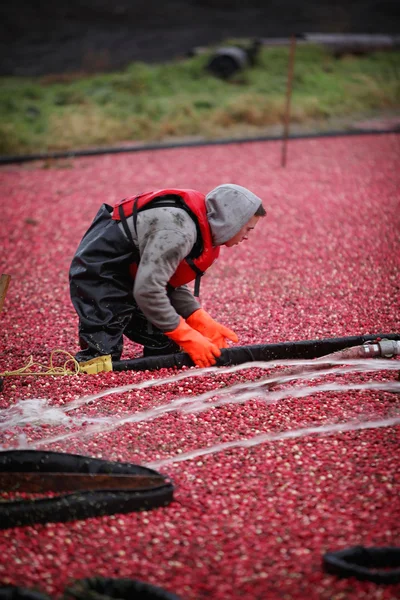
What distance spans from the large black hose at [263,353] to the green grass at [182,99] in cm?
753

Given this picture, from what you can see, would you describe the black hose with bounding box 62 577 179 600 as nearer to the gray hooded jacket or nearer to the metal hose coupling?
the gray hooded jacket

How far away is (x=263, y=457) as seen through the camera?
303 centimetres

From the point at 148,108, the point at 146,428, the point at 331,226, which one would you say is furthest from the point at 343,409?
the point at 148,108

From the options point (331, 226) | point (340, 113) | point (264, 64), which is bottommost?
point (331, 226)

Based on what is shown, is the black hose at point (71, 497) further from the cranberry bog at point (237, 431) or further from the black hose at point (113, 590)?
the black hose at point (113, 590)

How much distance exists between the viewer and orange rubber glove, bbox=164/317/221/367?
11.6 feet

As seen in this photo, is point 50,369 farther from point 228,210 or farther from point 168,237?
point 228,210

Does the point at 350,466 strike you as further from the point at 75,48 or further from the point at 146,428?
the point at 75,48

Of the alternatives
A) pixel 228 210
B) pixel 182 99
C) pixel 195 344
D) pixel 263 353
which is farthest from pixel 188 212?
pixel 182 99

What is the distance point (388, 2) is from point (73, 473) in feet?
66.1

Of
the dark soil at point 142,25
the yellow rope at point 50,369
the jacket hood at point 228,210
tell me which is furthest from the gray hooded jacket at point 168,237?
the dark soil at point 142,25

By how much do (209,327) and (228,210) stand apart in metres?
0.73

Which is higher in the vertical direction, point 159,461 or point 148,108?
point 148,108

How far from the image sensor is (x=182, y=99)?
12953 millimetres
